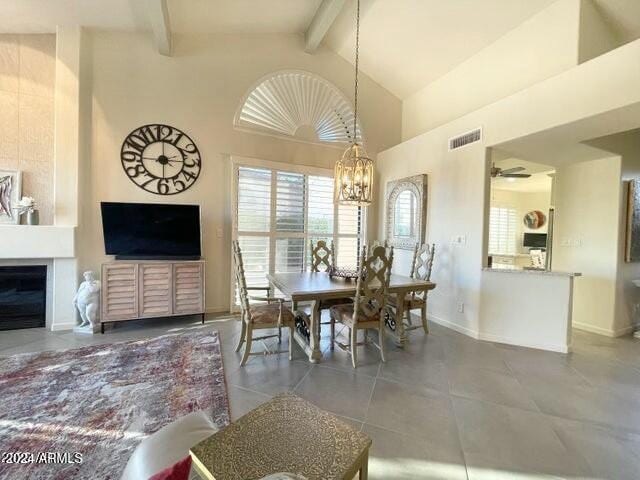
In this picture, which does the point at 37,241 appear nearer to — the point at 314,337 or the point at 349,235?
the point at 314,337

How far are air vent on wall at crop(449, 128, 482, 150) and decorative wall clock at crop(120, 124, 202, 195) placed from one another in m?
3.60

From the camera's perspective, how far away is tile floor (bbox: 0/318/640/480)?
1.67m

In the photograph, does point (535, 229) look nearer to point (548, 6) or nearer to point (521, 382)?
point (548, 6)

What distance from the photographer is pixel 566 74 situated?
272cm

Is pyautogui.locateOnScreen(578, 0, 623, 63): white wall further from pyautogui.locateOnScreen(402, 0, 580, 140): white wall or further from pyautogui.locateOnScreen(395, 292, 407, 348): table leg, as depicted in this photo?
pyautogui.locateOnScreen(395, 292, 407, 348): table leg

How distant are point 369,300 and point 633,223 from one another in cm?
387

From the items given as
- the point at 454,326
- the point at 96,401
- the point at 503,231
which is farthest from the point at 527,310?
the point at 503,231

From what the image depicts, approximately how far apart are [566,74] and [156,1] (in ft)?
13.7

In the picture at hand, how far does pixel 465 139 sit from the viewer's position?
3.76 m

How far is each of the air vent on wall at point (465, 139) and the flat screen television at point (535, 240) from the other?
527 cm

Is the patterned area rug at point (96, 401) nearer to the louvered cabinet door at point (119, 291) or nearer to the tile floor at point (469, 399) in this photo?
the tile floor at point (469, 399)

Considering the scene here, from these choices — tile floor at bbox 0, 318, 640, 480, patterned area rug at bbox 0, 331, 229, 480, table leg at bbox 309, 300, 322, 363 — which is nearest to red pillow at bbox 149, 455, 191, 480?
patterned area rug at bbox 0, 331, 229, 480

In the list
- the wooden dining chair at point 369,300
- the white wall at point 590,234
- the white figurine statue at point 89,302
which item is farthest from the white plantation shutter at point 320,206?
the white wall at point 590,234

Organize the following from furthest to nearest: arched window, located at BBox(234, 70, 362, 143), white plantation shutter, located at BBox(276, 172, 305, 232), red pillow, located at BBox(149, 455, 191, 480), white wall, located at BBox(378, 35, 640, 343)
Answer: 1. white plantation shutter, located at BBox(276, 172, 305, 232)
2. arched window, located at BBox(234, 70, 362, 143)
3. white wall, located at BBox(378, 35, 640, 343)
4. red pillow, located at BBox(149, 455, 191, 480)
